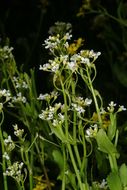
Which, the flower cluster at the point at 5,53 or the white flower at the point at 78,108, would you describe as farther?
the flower cluster at the point at 5,53

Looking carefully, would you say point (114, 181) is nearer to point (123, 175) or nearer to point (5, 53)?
point (123, 175)

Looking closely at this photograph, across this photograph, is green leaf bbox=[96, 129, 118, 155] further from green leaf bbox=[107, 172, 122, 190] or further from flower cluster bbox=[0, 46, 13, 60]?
flower cluster bbox=[0, 46, 13, 60]

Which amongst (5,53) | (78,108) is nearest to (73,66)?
(78,108)

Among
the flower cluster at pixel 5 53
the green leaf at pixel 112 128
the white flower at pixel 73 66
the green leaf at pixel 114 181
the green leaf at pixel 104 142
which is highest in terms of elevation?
the flower cluster at pixel 5 53

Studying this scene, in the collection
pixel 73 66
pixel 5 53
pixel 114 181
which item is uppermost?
pixel 5 53

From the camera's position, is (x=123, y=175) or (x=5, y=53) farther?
(x=5, y=53)

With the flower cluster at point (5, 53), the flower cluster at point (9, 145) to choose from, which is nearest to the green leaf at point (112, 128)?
the flower cluster at point (9, 145)

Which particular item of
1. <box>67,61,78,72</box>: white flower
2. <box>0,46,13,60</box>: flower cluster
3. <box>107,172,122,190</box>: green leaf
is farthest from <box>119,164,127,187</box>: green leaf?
<box>0,46,13,60</box>: flower cluster

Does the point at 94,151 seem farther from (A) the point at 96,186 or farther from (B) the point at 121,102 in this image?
(B) the point at 121,102

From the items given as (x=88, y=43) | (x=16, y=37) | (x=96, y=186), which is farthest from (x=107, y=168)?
(x=16, y=37)

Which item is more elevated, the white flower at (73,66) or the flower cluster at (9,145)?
the white flower at (73,66)

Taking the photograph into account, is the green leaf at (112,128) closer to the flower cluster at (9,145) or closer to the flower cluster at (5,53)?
the flower cluster at (9,145)
